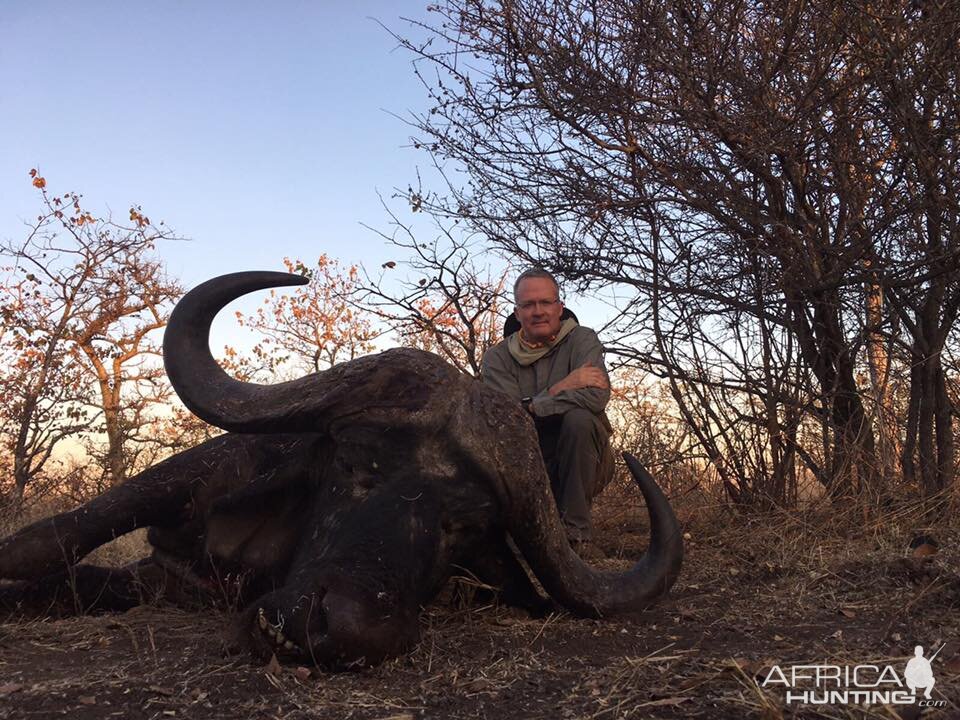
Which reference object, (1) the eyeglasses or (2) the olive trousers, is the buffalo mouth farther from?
(1) the eyeglasses

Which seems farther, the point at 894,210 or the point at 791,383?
the point at 791,383

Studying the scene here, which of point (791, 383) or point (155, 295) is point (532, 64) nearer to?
point (791, 383)

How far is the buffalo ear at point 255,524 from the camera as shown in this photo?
394 cm

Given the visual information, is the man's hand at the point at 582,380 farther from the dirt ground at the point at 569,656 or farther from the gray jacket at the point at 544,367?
the dirt ground at the point at 569,656

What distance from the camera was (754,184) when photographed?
5625mm

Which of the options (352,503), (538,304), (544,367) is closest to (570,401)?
(544,367)

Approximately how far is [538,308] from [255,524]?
211cm

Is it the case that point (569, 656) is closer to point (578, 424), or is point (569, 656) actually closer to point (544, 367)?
point (578, 424)

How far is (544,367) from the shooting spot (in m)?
5.46

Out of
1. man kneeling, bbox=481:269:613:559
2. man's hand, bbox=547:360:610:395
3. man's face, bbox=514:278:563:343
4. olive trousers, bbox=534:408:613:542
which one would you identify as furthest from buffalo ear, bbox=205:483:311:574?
man's face, bbox=514:278:563:343

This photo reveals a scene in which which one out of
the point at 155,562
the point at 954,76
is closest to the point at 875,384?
the point at 954,76

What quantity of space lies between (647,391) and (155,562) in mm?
3672

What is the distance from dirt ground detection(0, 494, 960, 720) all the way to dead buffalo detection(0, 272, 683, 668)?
175 mm

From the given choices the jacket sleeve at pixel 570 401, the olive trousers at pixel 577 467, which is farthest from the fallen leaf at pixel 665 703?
the jacket sleeve at pixel 570 401
